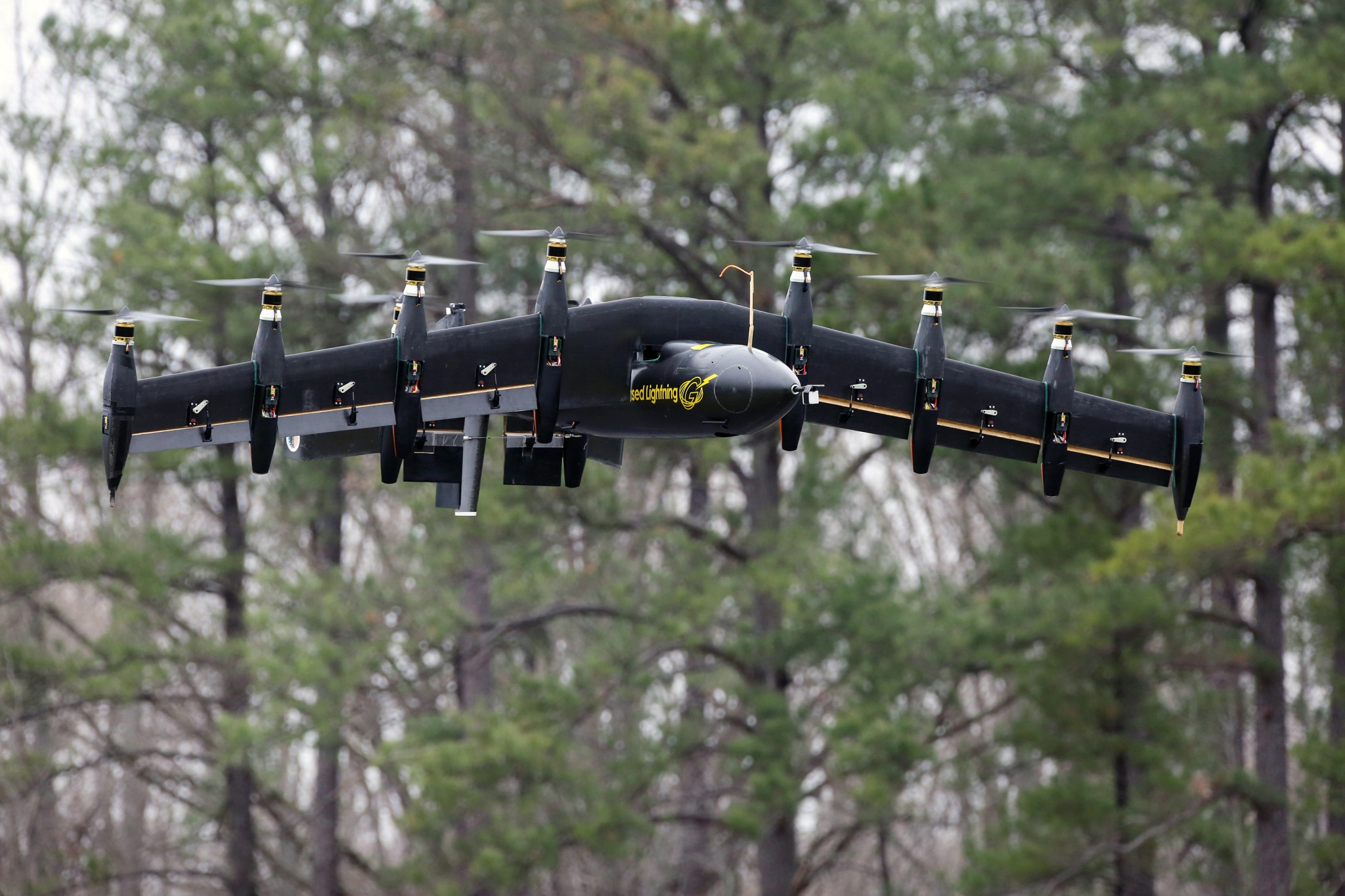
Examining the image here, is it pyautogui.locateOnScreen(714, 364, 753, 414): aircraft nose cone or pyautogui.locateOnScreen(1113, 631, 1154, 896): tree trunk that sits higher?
pyautogui.locateOnScreen(714, 364, 753, 414): aircraft nose cone

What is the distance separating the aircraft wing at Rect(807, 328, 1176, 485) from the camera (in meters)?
11.2

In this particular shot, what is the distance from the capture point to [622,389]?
10711mm

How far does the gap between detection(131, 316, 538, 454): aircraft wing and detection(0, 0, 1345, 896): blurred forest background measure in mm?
10943

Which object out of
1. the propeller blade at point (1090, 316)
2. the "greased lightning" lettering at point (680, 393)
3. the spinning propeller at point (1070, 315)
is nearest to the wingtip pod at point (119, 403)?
the "greased lightning" lettering at point (680, 393)

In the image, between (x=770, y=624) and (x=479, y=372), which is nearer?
(x=479, y=372)

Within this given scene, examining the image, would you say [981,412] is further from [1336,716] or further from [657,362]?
[1336,716]

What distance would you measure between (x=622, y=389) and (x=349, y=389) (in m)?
1.65

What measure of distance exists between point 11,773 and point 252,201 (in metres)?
9.18

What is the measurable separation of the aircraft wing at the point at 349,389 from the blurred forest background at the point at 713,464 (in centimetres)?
1094

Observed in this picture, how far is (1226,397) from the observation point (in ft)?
73.6

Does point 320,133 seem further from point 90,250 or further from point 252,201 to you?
point 90,250

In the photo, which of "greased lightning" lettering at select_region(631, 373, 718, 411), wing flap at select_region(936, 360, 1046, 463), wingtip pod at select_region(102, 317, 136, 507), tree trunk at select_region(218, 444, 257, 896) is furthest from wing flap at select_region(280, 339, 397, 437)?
tree trunk at select_region(218, 444, 257, 896)

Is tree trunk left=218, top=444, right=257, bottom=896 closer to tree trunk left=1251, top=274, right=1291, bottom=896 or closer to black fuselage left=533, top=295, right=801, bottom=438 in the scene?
tree trunk left=1251, top=274, right=1291, bottom=896

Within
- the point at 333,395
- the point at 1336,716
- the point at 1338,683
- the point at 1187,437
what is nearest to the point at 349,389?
the point at 333,395
